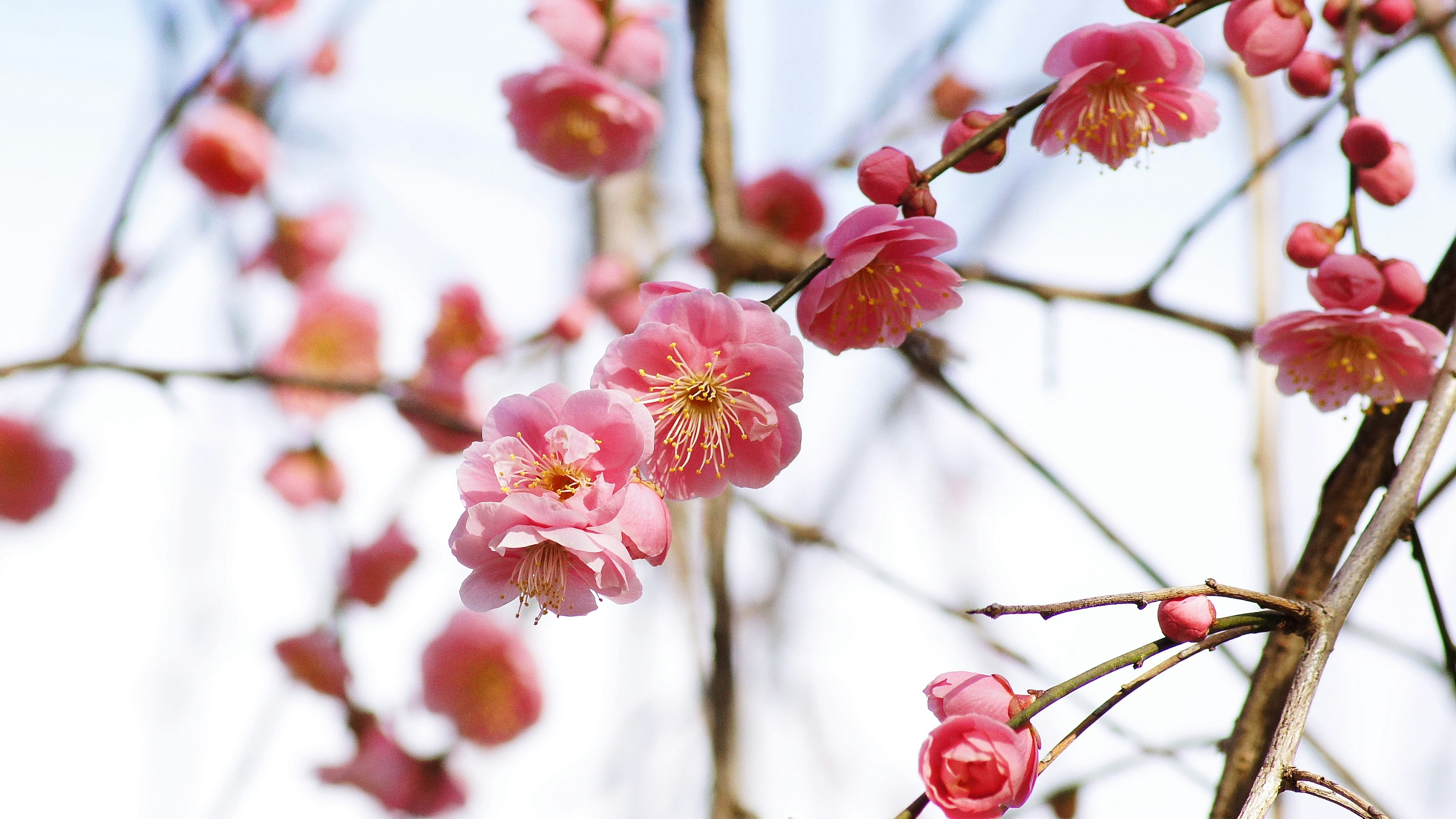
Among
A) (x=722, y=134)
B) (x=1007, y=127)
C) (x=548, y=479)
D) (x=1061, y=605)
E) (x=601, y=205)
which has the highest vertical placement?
(x=601, y=205)

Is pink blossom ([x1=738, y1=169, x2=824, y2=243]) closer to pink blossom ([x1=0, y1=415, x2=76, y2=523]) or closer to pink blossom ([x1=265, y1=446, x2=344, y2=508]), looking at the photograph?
pink blossom ([x1=265, y1=446, x2=344, y2=508])

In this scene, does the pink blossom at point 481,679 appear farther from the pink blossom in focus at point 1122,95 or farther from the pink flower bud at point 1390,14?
the pink flower bud at point 1390,14

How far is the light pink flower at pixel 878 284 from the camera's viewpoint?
0.75 metres

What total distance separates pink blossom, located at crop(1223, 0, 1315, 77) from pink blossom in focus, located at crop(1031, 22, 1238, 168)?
0.16ft

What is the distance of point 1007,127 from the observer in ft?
2.57

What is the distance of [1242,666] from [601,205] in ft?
6.35

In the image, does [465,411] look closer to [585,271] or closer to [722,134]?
[585,271]

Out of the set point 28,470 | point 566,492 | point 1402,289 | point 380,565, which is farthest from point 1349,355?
point 28,470

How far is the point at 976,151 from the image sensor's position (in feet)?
2.64

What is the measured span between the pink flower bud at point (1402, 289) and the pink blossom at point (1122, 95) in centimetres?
20

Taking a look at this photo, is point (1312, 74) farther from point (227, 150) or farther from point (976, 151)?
point (227, 150)

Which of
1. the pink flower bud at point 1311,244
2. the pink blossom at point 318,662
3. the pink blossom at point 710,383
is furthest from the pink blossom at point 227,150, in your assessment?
the pink flower bud at point 1311,244

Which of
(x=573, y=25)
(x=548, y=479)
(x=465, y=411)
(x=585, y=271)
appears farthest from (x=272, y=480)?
(x=548, y=479)

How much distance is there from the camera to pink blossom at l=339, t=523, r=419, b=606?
6.89 feet
